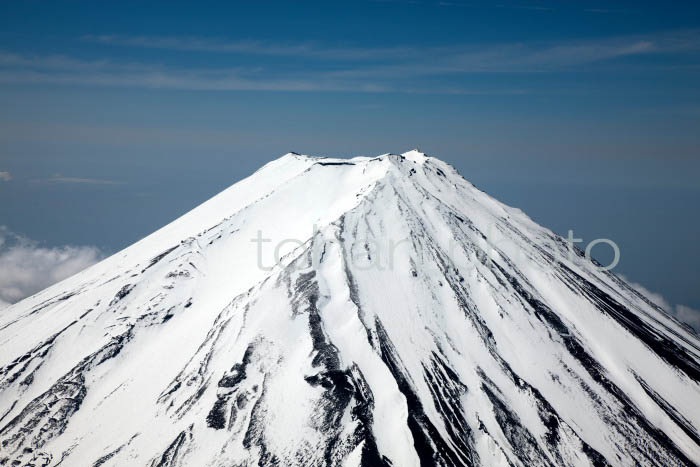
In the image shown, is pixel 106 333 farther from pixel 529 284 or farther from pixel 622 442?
pixel 622 442

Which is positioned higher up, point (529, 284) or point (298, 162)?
point (298, 162)

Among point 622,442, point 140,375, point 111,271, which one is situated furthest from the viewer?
point 111,271

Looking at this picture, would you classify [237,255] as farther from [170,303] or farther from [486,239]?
[486,239]

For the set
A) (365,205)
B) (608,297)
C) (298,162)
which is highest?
(298,162)

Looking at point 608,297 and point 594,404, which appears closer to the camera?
point 594,404

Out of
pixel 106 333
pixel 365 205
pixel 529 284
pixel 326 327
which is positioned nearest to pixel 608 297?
pixel 529 284

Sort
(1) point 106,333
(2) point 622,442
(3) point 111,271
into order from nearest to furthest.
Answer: (2) point 622,442
(1) point 106,333
(3) point 111,271
